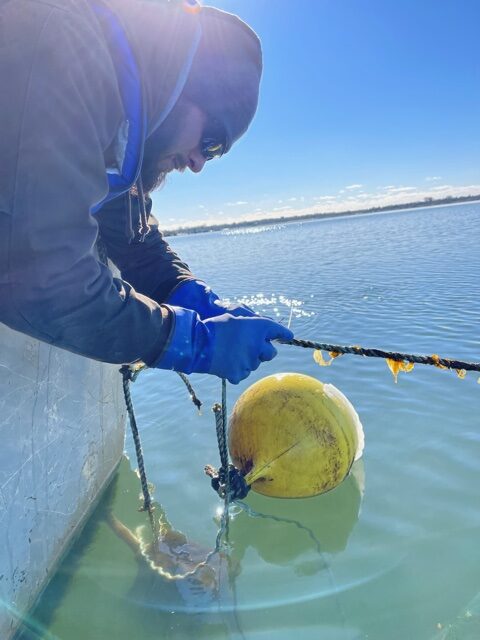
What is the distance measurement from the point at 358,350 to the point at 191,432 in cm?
224

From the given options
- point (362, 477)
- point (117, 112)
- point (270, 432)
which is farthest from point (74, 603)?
point (117, 112)

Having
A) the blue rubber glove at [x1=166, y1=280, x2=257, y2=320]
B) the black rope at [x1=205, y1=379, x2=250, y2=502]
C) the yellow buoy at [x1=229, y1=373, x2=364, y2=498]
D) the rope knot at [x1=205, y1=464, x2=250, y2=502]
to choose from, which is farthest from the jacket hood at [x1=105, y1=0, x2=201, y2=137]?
the rope knot at [x1=205, y1=464, x2=250, y2=502]

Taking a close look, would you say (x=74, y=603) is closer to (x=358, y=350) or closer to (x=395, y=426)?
(x=358, y=350)

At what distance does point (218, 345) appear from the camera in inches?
78.7

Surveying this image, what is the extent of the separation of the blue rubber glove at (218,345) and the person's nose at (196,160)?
0.69m

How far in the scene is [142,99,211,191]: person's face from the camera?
6.12ft

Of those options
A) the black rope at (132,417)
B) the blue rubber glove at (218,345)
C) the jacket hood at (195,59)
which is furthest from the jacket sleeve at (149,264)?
the jacket hood at (195,59)

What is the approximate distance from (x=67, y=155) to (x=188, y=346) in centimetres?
84

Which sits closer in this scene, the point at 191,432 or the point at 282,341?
the point at 282,341

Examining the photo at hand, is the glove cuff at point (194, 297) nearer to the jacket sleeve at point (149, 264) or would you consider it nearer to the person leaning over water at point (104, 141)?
the jacket sleeve at point (149, 264)

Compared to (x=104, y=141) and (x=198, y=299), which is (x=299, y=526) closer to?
(x=198, y=299)

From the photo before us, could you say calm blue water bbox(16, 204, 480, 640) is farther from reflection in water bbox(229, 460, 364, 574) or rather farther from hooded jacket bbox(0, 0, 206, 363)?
hooded jacket bbox(0, 0, 206, 363)

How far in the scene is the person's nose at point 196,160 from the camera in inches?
81.5

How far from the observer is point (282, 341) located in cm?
232
